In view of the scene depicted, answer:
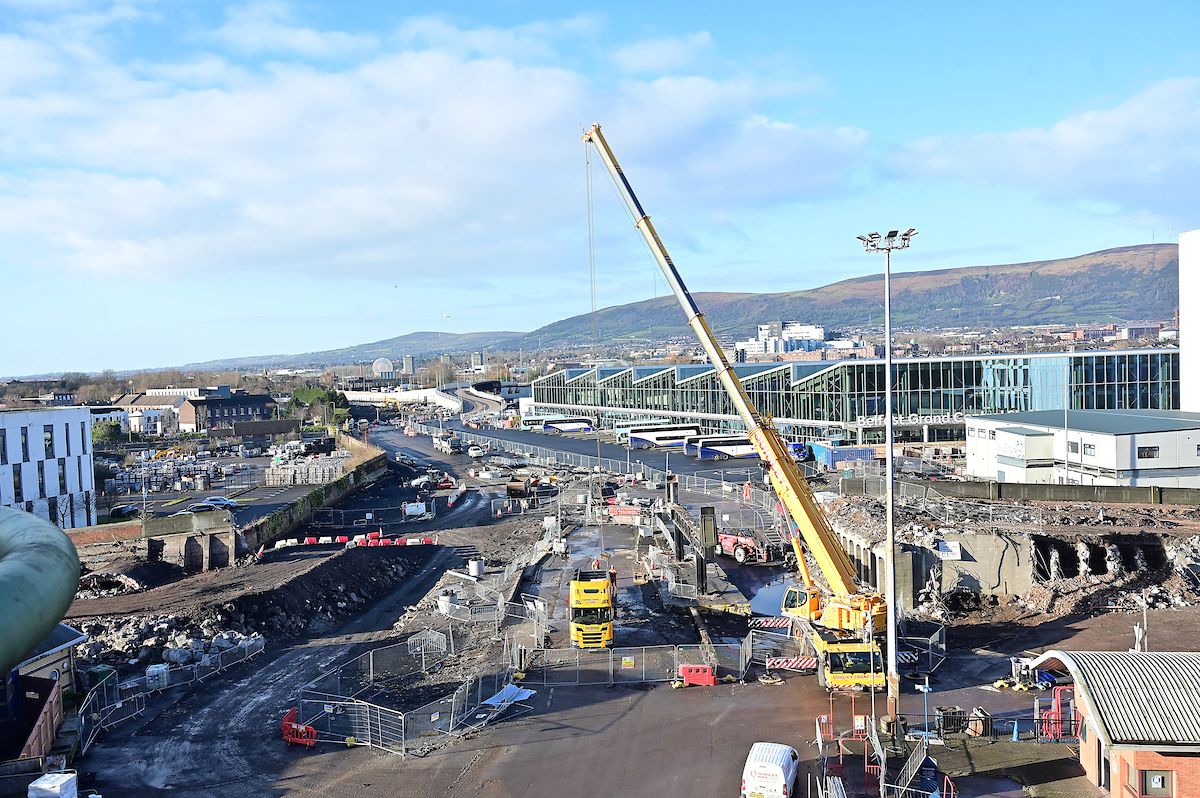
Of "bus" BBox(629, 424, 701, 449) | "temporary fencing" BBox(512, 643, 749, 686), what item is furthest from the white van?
"bus" BBox(629, 424, 701, 449)

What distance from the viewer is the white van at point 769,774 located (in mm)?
14125

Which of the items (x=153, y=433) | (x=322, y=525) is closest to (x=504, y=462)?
(x=322, y=525)

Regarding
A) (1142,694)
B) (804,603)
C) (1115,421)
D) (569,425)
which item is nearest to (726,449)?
(1115,421)

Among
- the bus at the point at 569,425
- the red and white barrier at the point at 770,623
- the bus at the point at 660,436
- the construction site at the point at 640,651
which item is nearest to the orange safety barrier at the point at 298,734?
the construction site at the point at 640,651

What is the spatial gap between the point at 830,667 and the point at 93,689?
15.0m

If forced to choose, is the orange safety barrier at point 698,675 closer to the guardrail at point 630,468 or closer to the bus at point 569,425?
the guardrail at point 630,468

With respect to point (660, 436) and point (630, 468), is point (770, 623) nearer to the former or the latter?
point (630, 468)

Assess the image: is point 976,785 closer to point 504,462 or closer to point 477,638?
point 477,638

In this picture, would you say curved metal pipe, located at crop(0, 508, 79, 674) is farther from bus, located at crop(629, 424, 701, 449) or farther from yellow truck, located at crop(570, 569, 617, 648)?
bus, located at crop(629, 424, 701, 449)

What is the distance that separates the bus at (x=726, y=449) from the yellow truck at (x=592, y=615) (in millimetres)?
39963

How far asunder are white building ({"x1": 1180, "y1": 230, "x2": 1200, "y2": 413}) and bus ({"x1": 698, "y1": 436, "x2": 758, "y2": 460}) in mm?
24594

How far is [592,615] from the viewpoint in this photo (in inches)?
883

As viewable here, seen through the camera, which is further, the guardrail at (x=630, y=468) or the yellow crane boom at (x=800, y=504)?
the guardrail at (x=630, y=468)

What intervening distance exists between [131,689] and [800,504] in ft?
51.7
